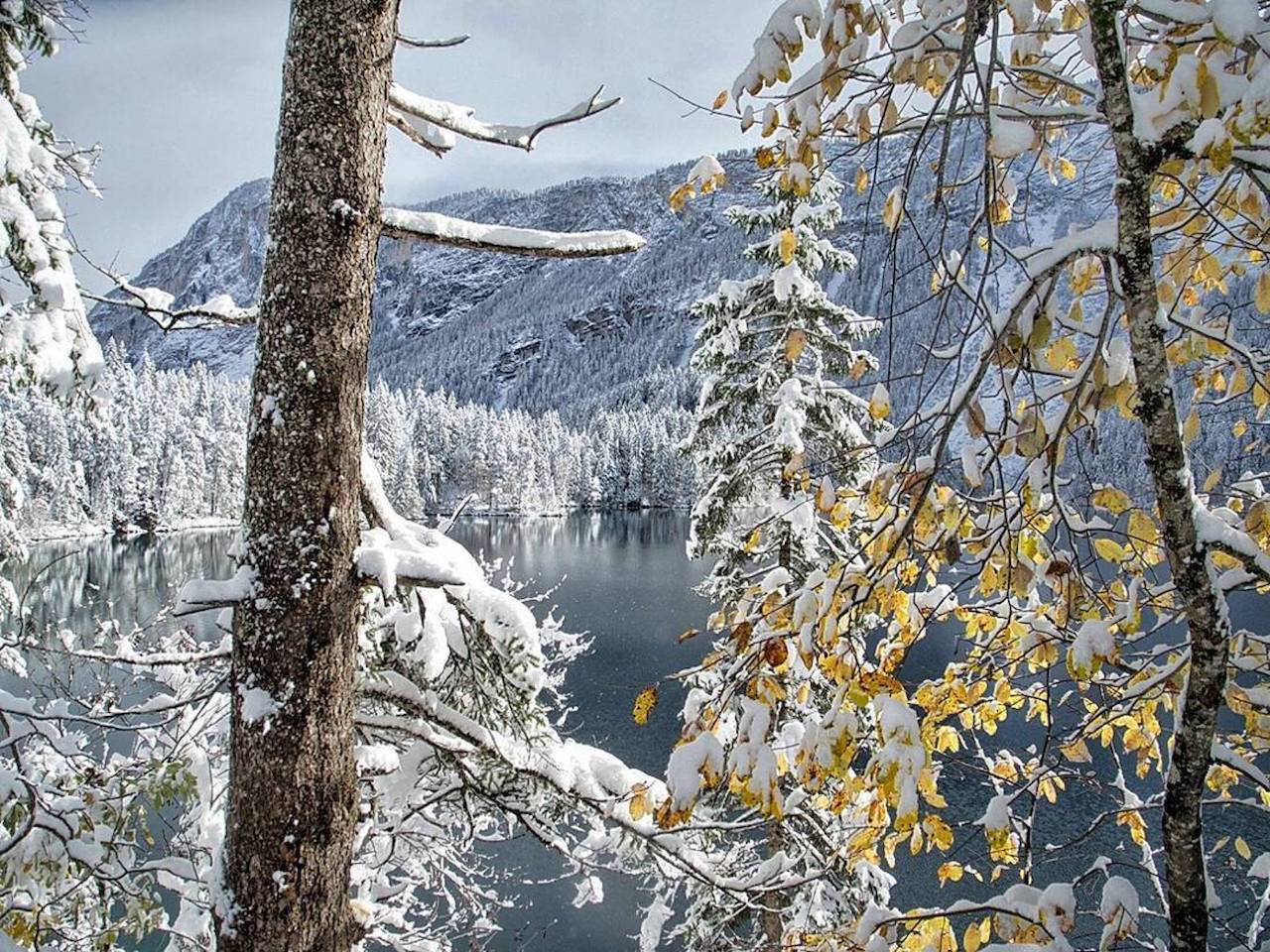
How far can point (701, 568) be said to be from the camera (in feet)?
151

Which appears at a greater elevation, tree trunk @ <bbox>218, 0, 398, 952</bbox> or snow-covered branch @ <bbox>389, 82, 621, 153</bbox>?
snow-covered branch @ <bbox>389, 82, 621, 153</bbox>

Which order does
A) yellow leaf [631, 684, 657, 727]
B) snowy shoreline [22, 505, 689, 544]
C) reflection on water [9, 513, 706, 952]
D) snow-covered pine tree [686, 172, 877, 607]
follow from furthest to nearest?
snowy shoreline [22, 505, 689, 544], reflection on water [9, 513, 706, 952], snow-covered pine tree [686, 172, 877, 607], yellow leaf [631, 684, 657, 727]

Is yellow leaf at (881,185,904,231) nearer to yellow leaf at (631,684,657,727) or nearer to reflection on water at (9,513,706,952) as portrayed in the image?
yellow leaf at (631,684,657,727)

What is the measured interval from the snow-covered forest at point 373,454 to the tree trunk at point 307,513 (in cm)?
2815

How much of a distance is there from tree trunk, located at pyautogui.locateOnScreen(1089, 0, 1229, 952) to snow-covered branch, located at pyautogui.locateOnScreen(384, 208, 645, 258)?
4.97 ft

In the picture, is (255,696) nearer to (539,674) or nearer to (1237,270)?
(539,674)

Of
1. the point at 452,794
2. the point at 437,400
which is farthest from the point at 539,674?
the point at 437,400

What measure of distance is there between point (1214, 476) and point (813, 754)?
1591 mm

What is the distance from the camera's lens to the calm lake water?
46.7ft

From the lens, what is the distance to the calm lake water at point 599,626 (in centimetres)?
1423

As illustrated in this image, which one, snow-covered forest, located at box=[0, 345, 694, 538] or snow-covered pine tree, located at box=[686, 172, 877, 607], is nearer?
snow-covered pine tree, located at box=[686, 172, 877, 607]

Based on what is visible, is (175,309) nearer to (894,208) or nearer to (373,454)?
(894,208)

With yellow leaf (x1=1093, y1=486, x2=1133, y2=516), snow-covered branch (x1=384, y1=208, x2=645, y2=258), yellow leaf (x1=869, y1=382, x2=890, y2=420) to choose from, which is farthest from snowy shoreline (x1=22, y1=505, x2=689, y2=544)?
yellow leaf (x1=1093, y1=486, x2=1133, y2=516)

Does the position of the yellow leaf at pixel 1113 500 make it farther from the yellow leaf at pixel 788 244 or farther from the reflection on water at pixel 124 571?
the reflection on water at pixel 124 571
